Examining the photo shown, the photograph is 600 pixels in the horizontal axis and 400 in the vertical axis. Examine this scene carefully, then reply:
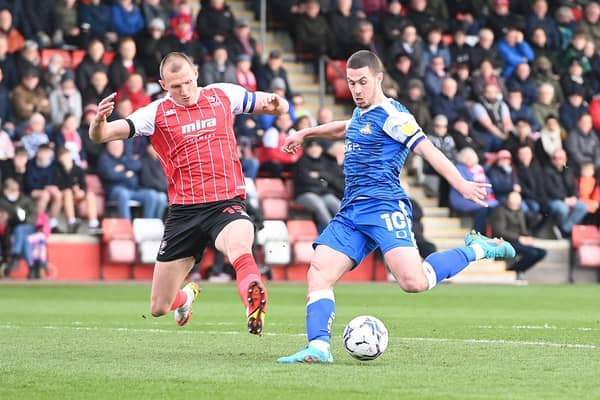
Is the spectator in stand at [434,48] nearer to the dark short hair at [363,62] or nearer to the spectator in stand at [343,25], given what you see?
the spectator in stand at [343,25]

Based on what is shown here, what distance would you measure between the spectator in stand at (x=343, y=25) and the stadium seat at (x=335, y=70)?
0.73 feet

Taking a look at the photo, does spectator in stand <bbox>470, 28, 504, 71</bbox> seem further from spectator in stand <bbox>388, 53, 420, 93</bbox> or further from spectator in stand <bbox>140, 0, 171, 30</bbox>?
spectator in stand <bbox>140, 0, 171, 30</bbox>

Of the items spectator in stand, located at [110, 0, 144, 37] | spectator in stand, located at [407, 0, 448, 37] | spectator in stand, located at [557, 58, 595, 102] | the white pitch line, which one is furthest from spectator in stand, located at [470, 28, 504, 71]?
the white pitch line

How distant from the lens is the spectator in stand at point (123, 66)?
930 inches

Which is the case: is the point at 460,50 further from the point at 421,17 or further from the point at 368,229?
the point at 368,229

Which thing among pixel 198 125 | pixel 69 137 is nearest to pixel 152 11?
pixel 69 137

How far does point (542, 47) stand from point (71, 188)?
12.5 metres

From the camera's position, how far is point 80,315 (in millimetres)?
15109

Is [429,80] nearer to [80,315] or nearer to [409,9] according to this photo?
[409,9]

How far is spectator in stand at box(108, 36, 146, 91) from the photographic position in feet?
77.5

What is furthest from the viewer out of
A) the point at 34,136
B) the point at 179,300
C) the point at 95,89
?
the point at 95,89

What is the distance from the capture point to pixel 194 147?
34.8ft

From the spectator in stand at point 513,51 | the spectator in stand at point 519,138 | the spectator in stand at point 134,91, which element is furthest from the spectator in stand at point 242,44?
the spectator in stand at point 513,51

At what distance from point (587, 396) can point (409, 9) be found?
73.1 ft
